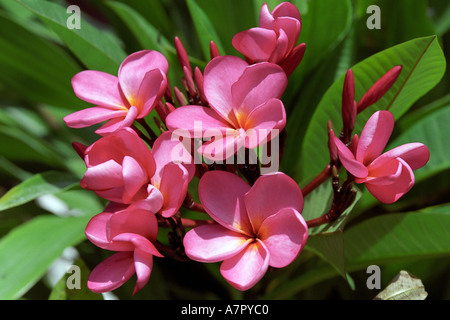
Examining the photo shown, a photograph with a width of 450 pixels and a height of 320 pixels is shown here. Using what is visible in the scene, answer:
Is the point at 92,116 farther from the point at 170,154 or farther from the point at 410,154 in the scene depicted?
the point at 410,154

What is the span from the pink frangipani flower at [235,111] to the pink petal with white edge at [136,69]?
2.5 inches

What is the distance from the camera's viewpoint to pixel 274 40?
0.41m

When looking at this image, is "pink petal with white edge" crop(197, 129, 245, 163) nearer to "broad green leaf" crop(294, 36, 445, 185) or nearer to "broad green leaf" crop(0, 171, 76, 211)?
"broad green leaf" crop(294, 36, 445, 185)

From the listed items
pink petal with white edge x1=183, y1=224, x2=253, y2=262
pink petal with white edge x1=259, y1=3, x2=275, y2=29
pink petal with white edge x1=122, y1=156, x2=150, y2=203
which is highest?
pink petal with white edge x1=259, y1=3, x2=275, y2=29

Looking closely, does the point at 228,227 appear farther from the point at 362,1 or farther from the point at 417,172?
the point at 362,1

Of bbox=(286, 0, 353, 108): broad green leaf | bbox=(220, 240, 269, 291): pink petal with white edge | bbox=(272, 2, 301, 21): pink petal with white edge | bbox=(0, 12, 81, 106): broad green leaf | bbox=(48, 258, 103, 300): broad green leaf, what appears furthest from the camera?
bbox=(0, 12, 81, 106): broad green leaf

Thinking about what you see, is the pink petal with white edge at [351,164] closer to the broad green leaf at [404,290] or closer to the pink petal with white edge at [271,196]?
the pink petal with white edge at [271,196]

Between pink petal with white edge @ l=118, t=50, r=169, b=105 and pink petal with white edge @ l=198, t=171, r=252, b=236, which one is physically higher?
pink petal with white edge @ l=118, t=50, r=169, b=105

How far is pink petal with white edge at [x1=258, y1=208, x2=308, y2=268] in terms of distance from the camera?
0.35m

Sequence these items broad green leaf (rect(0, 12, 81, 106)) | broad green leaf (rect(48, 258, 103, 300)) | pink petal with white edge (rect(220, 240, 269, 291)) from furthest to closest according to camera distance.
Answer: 1. broad green leaf (rect(0, 12, 81, 106))
2. broad green leaf (rect(48, 258, 103, 300))
3. pink petal with white edge (rect(220, 240, 269, 291))

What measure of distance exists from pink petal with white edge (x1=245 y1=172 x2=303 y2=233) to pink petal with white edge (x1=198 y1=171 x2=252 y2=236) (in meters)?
0.01

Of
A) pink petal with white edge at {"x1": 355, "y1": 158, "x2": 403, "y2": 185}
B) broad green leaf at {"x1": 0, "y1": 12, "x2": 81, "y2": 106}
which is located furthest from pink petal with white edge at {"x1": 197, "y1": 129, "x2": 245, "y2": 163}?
broad green leaf at {"x1": 0, "y1": 12, "x2": 81, "y2": 106}

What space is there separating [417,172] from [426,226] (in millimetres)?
123
